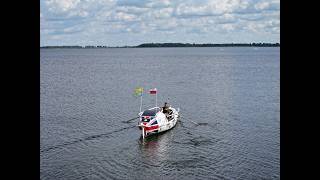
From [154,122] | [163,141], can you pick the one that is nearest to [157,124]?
[154,122]

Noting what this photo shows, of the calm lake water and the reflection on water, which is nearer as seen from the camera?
the calm lake water

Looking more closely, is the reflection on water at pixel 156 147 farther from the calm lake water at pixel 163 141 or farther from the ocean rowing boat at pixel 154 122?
the ocean rowing boat at pixel 154 122

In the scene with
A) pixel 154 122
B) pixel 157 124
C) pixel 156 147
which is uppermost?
pixel 154 122

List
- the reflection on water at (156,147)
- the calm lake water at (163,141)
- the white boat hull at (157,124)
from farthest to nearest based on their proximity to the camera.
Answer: the white boat hull at (157,124) < the reflection on water at (156,147) < the calm lake water at (163,141)

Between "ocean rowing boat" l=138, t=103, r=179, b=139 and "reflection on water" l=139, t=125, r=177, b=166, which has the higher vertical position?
"ocean rowing boat" l=138, t=103, r=179, b=139

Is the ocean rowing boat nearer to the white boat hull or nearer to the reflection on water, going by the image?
the white boat hull

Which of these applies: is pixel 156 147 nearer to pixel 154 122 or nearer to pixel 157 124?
pixel 154 122

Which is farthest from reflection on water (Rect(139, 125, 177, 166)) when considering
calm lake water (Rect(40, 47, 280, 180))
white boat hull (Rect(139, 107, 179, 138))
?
white boat hull (Rect(139, 107, 179, 138))

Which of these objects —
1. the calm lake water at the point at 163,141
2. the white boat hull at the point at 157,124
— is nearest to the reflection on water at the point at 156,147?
the calm lake water at the point at 163,141

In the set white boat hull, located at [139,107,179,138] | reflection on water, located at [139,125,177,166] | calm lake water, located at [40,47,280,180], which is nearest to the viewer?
calm lake water, located at [40,47,280,180]

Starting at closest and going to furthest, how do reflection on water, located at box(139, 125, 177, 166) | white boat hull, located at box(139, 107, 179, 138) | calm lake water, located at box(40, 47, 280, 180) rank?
1. calm lake water, located at box(40, 47, 280, 180)
2. reflection on water, located at box(139, 125, 177, 166)
3. white boat hull, located at box(139, 107, 179, 138)
